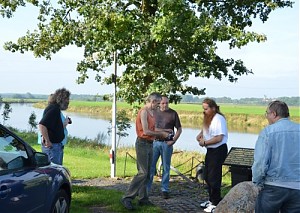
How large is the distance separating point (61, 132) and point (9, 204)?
324 centimetres

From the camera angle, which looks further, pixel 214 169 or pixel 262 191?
pixel 214 169

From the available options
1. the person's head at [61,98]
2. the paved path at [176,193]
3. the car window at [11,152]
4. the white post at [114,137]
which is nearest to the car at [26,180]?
the car window at [11,152]

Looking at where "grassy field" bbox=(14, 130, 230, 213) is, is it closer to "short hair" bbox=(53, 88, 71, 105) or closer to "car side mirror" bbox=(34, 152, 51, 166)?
"short hair" bbox=(53, 88, 71, 105)

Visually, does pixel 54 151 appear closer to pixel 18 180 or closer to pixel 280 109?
pixel 18 180

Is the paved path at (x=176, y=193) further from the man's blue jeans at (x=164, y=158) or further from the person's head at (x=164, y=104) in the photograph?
the person's head at (x=164, y=104)

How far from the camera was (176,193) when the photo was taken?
901 centimetres

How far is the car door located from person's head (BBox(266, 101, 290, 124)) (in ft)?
8.06

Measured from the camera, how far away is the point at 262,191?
450cm

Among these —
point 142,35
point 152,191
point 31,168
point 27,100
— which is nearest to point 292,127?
point 31,168

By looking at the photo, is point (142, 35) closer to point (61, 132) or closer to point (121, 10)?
point (121, 10)

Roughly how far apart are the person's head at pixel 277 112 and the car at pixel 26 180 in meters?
2.46

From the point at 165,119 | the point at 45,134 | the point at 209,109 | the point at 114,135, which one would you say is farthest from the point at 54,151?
the point at 114,135

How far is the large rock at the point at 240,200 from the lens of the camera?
6.32 meters

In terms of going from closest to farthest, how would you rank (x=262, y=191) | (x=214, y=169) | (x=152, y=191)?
(x=262, y=191)
(x=214, y=169)
(x=152, y=191)
